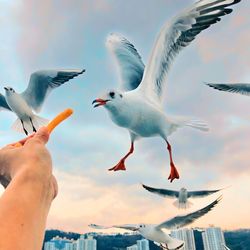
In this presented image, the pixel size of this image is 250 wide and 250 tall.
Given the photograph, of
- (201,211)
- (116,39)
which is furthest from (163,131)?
(201,211)

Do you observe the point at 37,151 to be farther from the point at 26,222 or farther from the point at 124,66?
the point at 124,66

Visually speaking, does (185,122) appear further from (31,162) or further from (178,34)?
(31,162)

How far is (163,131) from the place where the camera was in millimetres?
3211

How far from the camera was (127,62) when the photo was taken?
3.41m

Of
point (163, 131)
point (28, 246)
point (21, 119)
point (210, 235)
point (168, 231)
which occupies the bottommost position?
A: point (28, 246)

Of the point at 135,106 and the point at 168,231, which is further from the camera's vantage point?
the point at 168,231

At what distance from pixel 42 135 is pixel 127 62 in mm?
3007

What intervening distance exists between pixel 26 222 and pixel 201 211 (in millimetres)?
3962

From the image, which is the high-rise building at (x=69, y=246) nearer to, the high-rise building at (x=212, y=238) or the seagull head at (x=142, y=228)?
the high-rise building at (x=212, y=238)

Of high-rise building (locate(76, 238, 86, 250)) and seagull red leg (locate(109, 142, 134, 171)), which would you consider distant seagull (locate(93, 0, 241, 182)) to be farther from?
high-rise building (locate(76, 238, 86, 250))

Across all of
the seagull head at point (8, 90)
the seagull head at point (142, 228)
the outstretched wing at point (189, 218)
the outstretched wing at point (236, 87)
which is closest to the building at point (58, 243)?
the seagull head at point (142, 228)

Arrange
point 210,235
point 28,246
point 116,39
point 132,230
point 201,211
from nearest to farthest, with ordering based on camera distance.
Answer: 1. point 28,246
2. point 116,39
3. point 201,211
4. point 132,230
5. point 210,235

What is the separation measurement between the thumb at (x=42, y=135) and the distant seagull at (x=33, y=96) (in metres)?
3.17

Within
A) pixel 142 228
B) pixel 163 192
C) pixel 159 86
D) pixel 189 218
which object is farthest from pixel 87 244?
pixel 159 86
